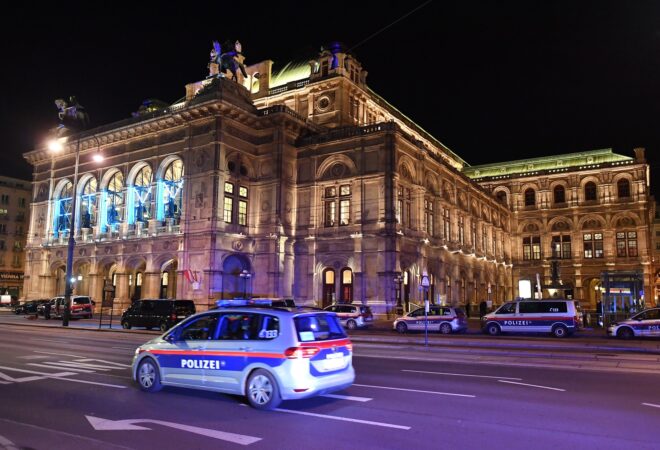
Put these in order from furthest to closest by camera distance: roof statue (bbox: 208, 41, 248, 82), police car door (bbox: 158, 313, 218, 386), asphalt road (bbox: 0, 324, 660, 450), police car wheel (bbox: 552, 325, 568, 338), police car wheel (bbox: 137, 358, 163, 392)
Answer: roof statue (bbox: 208, 41, 248, 82) < police car wheel (bbox: 552, 325, 568, 338) < police car wheel (bbox: 137, 358, 163, 392) < police car door (bbox: 158, 313, 218, 386) < asphalt road (bbox: 0, 324, 660, 450)

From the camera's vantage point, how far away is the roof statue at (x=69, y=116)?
5591 cm

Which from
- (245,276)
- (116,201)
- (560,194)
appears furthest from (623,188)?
(116,201)

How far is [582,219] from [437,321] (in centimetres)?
4964

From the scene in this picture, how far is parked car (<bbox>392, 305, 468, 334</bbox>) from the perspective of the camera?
29188 millimetres

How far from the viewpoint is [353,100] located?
171ft

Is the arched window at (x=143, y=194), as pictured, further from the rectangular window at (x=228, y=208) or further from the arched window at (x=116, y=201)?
the rectangular window at (x=228, y=208)

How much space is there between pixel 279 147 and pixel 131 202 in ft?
47.7

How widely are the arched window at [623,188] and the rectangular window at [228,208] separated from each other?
172 ft

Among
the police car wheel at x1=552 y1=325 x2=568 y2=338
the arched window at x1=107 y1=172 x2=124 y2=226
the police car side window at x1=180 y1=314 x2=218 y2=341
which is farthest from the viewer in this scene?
the arched window at x1=107 y1=172 x2=124 y2=226

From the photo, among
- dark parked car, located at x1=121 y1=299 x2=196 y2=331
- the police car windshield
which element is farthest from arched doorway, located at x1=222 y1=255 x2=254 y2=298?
the police car windshield

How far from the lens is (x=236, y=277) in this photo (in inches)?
1682

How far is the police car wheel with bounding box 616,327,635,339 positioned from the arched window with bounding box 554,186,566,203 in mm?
51163

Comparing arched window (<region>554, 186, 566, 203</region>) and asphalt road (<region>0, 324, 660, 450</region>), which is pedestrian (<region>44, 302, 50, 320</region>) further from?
arched window (<region>554, 186, 566, 203</region>)

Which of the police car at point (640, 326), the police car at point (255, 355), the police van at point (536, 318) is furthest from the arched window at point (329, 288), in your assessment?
the police car at point (255, 355)
